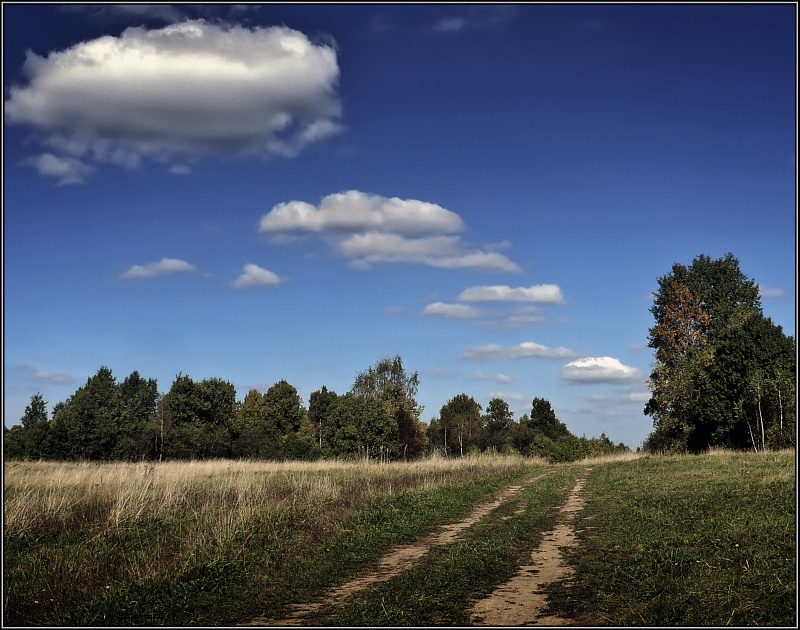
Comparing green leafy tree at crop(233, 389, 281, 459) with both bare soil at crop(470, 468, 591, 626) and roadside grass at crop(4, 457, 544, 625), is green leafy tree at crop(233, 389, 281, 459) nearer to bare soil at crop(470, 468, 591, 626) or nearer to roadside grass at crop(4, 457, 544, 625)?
roadside grass at crop(4, 457, 544, 625)

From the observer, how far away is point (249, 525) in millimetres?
12219

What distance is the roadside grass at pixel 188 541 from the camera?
303 inches

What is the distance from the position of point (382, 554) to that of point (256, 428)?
5081cm

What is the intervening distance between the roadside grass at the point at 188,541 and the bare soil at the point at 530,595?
2452 mm

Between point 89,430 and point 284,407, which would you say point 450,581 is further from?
point 284,407

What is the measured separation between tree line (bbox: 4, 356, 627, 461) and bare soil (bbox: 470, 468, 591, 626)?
3349cm

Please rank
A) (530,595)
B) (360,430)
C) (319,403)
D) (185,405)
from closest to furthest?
(530,595) < (360,430) < (185,405) < (319,403)

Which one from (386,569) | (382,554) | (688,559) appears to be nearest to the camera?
(688,559)

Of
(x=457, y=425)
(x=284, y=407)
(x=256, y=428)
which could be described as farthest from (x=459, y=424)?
(x=256, y=428)

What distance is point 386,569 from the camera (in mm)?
9602

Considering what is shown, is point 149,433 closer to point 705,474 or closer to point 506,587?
point 705,474

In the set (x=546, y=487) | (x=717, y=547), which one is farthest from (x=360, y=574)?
(x=546, y=487)

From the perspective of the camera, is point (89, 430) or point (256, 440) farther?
point (256, 440)

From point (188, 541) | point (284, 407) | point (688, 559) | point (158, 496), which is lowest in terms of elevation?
point (688, 559)
